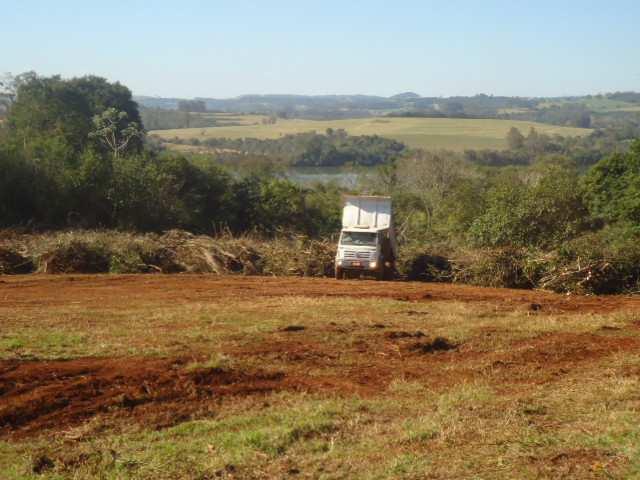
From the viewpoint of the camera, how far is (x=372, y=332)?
39.8 ft

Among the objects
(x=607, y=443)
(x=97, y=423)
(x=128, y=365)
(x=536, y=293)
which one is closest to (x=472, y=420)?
(x=607, y=443)

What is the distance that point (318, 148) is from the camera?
81.1 metres

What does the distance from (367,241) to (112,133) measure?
27.8 m

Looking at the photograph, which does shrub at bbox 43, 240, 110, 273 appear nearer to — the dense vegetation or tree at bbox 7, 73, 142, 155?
the dense vegetation

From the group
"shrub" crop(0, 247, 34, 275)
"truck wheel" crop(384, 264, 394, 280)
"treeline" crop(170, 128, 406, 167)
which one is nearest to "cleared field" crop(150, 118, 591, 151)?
"treeline" crop(170, 128, 406, 167)

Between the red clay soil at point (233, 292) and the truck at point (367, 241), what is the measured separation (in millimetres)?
1583

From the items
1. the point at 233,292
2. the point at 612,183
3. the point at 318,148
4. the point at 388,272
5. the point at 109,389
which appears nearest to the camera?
the point at 109,389

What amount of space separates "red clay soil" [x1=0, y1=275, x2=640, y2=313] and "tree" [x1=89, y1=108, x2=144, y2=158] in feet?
79.2

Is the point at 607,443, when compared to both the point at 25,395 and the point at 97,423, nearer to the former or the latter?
the point at 97,423

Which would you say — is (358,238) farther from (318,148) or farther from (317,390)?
(318,148)

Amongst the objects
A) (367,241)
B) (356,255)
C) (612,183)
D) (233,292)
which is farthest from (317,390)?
(612,183)

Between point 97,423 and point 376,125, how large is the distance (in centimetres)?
10956

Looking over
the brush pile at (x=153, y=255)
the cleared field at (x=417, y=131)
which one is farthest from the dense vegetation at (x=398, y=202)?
the cleared field at (x=417, y=131)

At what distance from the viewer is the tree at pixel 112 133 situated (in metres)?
44.4
